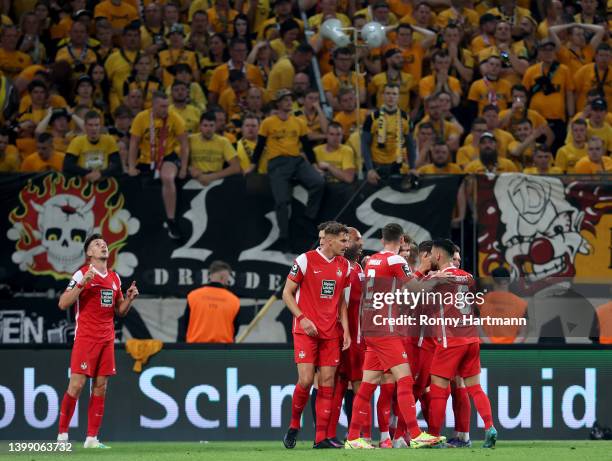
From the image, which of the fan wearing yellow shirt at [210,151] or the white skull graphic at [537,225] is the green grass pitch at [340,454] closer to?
the white skull graphic at [537,225]

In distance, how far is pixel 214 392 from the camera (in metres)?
14.4

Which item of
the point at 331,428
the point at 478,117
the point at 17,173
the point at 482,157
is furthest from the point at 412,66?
the point at 331,428

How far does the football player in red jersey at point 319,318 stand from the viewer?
1171 cm

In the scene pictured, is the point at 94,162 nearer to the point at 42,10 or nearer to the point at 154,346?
the point at 154,346

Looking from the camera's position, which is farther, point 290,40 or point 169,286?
point 290,40

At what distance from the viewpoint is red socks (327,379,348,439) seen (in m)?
12.0

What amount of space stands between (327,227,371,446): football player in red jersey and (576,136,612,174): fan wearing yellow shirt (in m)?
5.03

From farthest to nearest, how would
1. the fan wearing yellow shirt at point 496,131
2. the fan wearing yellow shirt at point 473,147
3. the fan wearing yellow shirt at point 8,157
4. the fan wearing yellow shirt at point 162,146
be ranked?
the fan wearing yellow shirt at point 496,131 < the fan wearing yellow shirt at point 473,147 < the fan wearing yellow shirt at point 8,157 < the fan wearing yellow shirt at point 162,146

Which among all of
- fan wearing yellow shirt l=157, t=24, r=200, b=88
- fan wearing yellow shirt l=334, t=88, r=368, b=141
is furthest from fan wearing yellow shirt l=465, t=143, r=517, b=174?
fan wearing yellow shirt l=157, t=24, r=200, b=88

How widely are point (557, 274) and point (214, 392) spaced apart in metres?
4.23

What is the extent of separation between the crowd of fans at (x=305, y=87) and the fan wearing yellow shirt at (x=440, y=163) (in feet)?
0.09

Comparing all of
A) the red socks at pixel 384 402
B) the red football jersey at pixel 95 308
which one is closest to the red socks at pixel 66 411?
the red football jersey at pixel 95 308

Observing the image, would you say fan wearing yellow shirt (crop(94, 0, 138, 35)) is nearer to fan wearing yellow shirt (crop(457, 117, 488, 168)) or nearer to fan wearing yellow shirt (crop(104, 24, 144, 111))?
fan wearing yellow shirt (crop(104, 24, 144, 111))

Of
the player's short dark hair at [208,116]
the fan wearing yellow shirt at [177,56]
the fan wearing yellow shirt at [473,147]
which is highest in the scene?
the fan wearing yellow shirt at [177,56]
